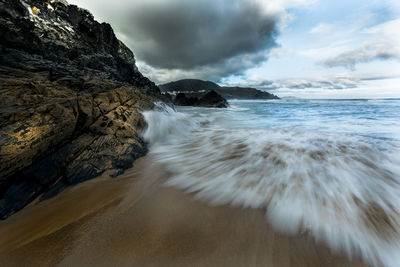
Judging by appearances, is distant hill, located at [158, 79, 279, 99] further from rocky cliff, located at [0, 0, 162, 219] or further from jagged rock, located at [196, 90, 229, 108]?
rocky cliff, located at [0, 0, 162, 219]

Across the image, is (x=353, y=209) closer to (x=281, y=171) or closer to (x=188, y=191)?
(x=281, y=171)

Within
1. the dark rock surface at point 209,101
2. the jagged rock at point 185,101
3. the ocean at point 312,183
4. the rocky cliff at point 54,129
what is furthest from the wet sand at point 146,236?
the jagged rock at point 185,101

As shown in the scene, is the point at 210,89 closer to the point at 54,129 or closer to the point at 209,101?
the point at 209,101

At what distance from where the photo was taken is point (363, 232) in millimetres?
1310

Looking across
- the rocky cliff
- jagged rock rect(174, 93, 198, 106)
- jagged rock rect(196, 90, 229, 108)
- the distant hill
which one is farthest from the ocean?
the distant hill

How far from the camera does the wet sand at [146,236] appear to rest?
1068mm

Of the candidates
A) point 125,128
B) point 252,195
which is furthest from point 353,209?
point 125,128

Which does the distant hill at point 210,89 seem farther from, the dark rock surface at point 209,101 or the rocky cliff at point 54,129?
the rocky cliff at point 54,129

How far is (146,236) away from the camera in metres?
1.26

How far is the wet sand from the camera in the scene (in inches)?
42.1

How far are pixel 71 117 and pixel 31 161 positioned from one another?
0.87 metres

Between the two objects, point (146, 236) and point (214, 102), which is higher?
point (214, 102)

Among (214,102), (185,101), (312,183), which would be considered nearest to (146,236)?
(312,183)

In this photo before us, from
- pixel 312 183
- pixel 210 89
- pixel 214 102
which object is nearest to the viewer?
pixel 312 183
